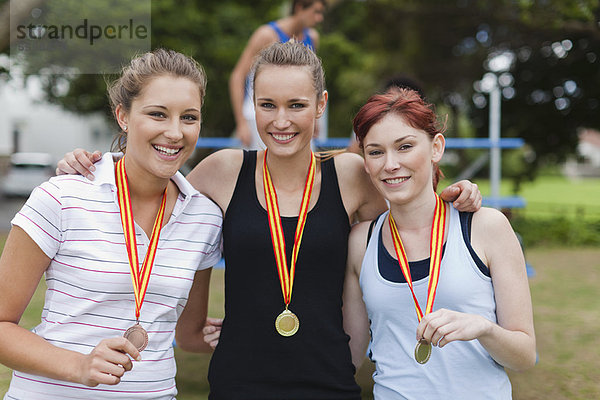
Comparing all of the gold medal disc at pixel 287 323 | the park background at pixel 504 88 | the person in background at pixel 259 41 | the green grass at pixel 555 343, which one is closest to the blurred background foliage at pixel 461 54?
the park background at pixel 504 88

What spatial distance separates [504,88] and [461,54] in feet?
5.31

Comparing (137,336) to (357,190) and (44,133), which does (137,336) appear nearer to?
(357,190)

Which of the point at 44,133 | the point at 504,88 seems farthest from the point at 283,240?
the point at 44,133

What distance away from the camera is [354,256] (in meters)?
2.55

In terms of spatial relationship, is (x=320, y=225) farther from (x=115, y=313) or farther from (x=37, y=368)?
(x=37, y=368)

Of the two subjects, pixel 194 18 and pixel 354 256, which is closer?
pixel 354 256

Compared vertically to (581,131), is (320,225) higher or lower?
lower

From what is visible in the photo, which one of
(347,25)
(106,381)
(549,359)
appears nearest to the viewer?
(106,381)

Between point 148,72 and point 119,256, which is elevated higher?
point 148,72

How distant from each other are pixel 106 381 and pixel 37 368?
30 centimetres

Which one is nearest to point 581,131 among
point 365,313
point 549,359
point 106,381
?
point 549,359

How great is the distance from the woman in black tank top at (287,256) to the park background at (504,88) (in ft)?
5.62

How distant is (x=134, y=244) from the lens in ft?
7.37

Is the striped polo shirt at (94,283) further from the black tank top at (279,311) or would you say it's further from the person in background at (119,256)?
the black tank top at (279,311)
